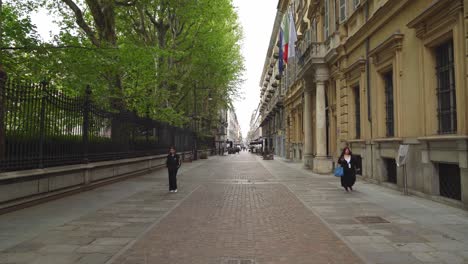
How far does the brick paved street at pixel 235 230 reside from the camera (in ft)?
18.6

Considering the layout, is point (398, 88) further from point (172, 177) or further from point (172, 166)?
point (172, 177)

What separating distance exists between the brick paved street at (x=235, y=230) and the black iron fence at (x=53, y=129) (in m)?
1.44

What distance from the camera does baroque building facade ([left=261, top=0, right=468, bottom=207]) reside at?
32.2 feet

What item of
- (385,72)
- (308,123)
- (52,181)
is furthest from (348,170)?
(308,123)

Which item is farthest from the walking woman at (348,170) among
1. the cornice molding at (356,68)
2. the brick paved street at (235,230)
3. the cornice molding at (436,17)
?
the cornice molding at (356,68)

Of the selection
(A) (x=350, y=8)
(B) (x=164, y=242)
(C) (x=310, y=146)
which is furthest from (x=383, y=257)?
(C) (x=310, y=146)

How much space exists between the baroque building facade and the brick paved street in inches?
51.3

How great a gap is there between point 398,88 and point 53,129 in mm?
10972

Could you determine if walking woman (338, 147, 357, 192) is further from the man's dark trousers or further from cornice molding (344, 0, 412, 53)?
the man's dark trousers

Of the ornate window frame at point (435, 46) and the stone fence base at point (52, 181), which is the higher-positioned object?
the ornate window frame at point (435, 46)

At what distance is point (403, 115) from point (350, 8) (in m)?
7.33

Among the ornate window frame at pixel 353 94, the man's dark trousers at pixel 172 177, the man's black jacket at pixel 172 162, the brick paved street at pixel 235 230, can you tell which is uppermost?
the ornate window frame at pixel 353 94

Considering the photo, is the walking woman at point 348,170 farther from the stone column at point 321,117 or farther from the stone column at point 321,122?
the stone column at point 321,122

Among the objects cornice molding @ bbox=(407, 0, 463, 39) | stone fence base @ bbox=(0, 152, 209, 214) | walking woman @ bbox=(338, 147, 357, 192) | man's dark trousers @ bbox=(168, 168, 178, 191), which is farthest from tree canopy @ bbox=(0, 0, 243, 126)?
cornice molding @ bbox=(407, 0, 463, 39)
